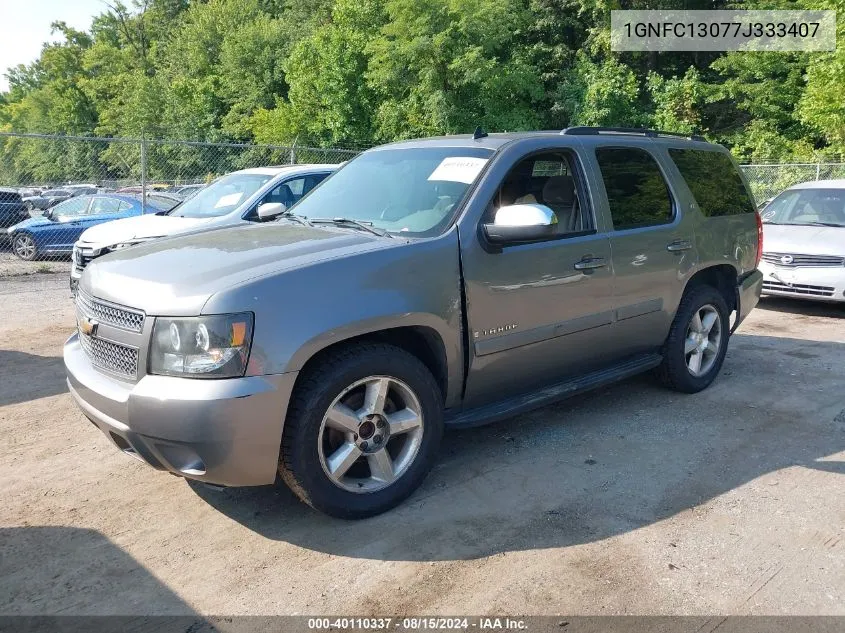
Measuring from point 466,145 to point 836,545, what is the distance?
2.92 meters

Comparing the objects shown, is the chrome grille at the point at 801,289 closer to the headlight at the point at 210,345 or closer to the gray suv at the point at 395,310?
the gray suv at the point at 395,310

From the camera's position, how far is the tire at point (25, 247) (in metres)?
13.6

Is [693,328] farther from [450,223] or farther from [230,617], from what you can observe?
[230,617]

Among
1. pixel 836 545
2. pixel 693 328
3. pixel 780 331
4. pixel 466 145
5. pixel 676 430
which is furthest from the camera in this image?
pixel 780 331

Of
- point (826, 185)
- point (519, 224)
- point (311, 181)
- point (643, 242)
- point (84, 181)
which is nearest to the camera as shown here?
point (519, 224)

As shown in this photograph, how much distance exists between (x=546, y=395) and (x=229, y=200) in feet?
19.2

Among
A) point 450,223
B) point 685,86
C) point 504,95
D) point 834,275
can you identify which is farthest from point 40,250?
point 685,86

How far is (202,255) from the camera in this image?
11.6 feet

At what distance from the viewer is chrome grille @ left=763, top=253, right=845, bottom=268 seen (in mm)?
8547

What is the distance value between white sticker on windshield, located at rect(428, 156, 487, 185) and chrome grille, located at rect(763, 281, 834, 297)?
6.34m

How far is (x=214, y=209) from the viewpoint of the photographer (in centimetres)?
876

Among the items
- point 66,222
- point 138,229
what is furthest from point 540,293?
point 66,222

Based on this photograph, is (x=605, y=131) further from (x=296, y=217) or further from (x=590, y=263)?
(x=296, y=217)

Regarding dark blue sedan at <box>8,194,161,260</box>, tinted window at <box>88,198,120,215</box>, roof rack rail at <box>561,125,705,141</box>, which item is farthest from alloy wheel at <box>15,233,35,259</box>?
roof rack rail at <box>561,125,705,141</box>
